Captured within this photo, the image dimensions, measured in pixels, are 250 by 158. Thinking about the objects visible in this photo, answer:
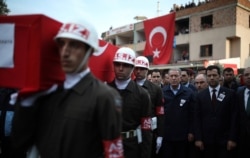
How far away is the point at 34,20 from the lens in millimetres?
2146

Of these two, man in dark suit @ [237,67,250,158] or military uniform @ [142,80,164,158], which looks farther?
military uniform @ [142,80,164,158]

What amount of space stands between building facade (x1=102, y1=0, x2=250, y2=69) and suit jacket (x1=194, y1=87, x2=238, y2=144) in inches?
776

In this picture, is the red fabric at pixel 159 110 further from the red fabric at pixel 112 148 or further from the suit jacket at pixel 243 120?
the red fabric at pixel 112 148

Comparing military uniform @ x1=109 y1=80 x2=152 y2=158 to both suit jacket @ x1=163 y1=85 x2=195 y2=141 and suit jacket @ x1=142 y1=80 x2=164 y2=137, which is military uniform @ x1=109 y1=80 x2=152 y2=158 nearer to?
suit jacket @ x1=142 y1=80 x2=164 y2=137

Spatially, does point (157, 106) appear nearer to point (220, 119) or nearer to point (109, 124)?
point (220, 119)

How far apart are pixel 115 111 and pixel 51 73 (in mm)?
606

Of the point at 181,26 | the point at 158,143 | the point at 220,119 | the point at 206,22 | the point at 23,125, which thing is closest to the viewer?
the point at 23,125

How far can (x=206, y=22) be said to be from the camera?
3000 centimetres

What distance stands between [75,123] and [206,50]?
1129 inches

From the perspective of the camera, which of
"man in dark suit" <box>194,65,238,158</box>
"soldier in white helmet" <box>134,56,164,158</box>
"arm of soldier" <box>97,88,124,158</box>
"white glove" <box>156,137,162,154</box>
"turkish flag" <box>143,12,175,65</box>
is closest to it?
"arm of soldier" <box>97,88,124,158</box>

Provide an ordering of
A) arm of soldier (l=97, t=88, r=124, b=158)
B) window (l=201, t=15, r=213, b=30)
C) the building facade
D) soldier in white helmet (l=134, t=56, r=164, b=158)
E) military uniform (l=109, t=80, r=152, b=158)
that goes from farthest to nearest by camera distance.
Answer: window (l=201, t=15, r=213, b=30), the building facade, soldier in white helmet (l=134, t=56, r=164, b=158), military uniform (l=109, t=80, r=152, b=158), arm of soldier (l=97, t=88, r=124, b=158)

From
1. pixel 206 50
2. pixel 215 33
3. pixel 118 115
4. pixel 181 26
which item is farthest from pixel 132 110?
pixel 181 26

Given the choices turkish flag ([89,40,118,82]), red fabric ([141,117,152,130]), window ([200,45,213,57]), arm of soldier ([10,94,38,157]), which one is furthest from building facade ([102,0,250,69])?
arm of soldier ([10,94,38,157])

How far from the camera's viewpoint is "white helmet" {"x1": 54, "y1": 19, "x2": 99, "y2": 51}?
6.77 feet
